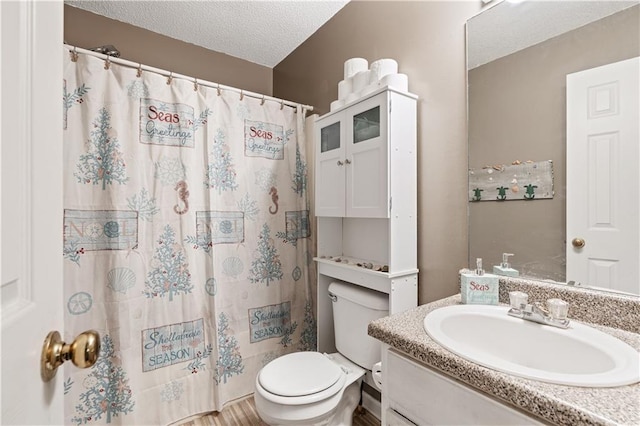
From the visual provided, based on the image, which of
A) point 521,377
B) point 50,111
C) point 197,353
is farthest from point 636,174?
point 197,353

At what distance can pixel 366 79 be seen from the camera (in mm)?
1495

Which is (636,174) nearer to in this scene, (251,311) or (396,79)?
(396,79)

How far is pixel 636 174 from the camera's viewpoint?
0.83m

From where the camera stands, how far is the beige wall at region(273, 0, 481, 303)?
127 cm

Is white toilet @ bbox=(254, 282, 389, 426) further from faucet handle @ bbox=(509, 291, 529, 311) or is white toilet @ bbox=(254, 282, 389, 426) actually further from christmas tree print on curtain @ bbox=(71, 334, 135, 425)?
christmas tree print on curtain @ bbox=(71, 334, 135, 425)

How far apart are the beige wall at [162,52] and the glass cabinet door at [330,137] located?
110 cm

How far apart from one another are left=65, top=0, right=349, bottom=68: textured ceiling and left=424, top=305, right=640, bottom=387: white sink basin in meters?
1.82

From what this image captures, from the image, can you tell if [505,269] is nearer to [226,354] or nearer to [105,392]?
[226,354]

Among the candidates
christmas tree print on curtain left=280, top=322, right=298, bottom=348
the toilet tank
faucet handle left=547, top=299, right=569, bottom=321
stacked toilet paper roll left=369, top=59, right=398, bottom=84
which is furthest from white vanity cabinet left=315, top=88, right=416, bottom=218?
christmas tree print on curtain left=280, top=322, right=298, bottom=348

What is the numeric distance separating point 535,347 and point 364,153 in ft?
3.16

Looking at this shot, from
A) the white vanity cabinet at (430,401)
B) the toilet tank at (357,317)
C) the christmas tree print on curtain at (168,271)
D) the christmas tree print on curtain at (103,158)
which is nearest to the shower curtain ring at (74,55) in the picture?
the christmas tree print on curtain at (103,158)

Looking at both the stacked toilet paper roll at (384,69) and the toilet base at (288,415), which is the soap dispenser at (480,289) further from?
the stacked toilet paper roll at (384,69)

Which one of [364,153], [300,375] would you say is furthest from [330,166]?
[300,375]

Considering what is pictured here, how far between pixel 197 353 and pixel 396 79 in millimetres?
1794
